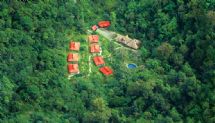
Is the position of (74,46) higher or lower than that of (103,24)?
lower

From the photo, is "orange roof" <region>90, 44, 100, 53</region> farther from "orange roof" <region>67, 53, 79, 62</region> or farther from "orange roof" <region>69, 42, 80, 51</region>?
"orange roof" <region>67, 53, 79, 62</region>

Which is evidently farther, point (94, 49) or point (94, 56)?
point (94, 49)

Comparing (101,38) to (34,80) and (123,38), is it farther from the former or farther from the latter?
(34,80)

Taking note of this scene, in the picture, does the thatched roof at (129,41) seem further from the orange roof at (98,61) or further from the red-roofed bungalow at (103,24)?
the orange roof at (98,61)

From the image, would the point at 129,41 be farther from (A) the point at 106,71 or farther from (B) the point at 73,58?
(B) the point at 73,58

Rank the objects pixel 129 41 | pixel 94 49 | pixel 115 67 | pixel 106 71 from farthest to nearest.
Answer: pixel 129 41, pixel 94 49, pixel 115 67, pixel 106 71

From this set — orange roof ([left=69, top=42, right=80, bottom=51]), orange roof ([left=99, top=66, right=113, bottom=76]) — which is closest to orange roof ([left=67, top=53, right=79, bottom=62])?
orange roof ([left=69, top=42, right=80, bottom=51])

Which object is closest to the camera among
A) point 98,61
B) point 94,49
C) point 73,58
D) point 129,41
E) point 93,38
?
point 73,58

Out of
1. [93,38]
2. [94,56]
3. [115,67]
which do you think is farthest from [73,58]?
[115,67]

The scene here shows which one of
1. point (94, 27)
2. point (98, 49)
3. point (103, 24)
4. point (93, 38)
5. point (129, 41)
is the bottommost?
point (98, 49)
